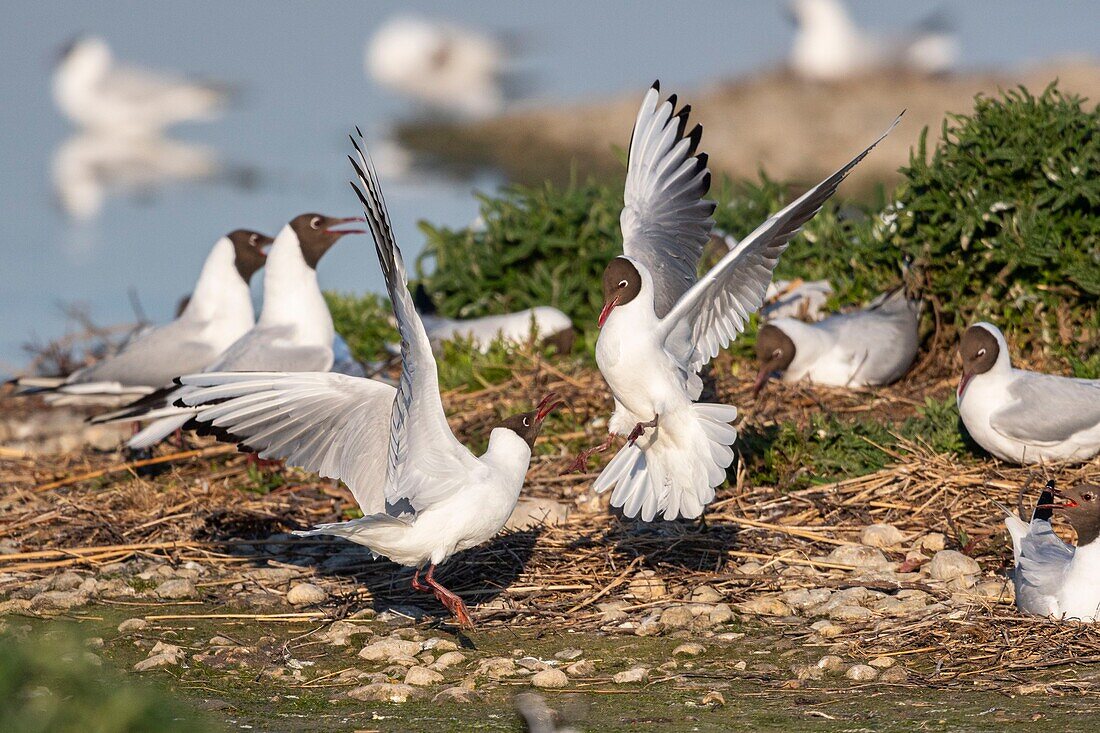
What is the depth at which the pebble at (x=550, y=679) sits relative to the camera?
3.67 m

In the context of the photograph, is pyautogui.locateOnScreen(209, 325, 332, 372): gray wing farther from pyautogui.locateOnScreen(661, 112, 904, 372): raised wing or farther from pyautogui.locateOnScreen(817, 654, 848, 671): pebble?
pyautogui.locateOnScreen(817, 654, 848, 671): pebble

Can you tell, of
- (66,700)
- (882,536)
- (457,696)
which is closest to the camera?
(66,700)

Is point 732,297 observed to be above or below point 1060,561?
above

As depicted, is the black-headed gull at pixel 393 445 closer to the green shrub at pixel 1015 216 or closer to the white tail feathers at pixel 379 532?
the white tail feathers at pixel 379 532

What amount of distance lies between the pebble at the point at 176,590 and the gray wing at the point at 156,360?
2.05m

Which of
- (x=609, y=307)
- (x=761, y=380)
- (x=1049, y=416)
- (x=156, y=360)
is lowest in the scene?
(x=1049, y=416)

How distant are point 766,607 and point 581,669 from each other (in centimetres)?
82

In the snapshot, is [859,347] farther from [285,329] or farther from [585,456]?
[285,329]

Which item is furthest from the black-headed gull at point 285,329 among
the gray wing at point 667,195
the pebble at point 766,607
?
the pebble at point 766,607

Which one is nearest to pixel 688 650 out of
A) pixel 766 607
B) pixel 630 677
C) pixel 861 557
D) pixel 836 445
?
pixel 630 677

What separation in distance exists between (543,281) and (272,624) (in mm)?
4221

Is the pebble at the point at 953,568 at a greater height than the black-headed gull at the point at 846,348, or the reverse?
the black-headed gull at the point at 846,348

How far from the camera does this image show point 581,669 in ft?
12.4

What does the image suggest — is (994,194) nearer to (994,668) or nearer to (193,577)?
(994,668)
